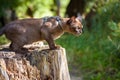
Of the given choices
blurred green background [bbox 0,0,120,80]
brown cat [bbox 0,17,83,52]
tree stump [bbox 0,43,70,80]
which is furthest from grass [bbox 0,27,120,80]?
brown cat [bbox 0,17,83,52]

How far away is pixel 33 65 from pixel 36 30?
14.0 inches

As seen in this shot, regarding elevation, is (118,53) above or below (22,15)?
below

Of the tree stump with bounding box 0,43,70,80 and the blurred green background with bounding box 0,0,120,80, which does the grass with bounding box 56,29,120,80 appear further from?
the tree stump with bounding box 0,43,70,80

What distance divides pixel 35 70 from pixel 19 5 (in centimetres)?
778

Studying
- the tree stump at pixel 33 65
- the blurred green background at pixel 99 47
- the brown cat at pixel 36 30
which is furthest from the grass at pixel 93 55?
the brown cat at pixel 36 30

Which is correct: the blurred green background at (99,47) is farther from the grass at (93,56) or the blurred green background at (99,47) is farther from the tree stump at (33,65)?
the tree stump at (33,65)

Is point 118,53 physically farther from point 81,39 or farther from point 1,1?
point 1,1

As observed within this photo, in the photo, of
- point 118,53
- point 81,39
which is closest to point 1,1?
point 81,39

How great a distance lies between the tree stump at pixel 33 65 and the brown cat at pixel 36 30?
96 mm

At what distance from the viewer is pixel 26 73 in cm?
489

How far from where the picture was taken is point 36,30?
483cm

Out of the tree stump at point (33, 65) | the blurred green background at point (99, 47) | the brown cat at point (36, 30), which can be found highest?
the blurred green background at point (99, 47)

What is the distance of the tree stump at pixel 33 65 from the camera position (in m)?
4.74

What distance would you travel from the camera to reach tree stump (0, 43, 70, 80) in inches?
187
